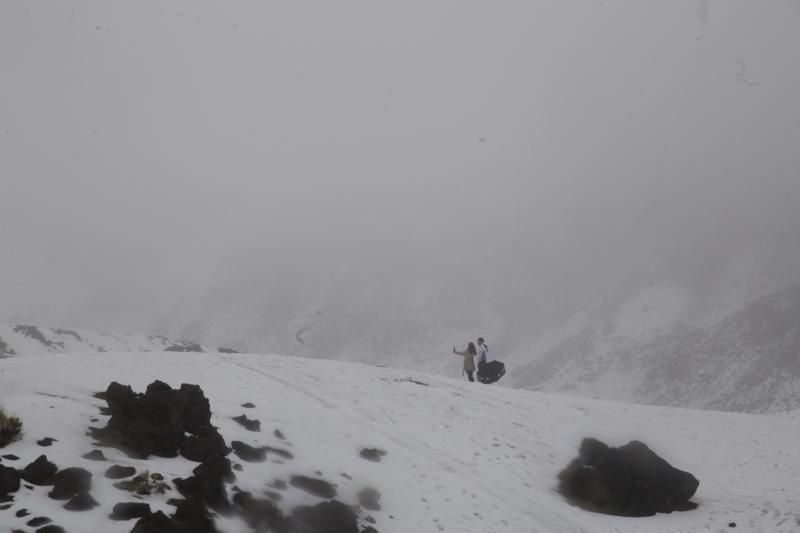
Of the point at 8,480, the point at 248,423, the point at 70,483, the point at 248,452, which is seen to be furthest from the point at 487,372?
the point at 8,480

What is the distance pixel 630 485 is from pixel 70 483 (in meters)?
9.93

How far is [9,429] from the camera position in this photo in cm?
711

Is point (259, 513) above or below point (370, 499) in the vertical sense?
below

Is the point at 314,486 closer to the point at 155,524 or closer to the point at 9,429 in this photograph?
the point at 155,524

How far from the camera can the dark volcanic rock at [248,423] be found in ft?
32.8

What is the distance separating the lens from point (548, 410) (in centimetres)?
1523

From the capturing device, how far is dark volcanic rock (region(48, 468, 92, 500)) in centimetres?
614

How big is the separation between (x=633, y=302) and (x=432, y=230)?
3814 cm

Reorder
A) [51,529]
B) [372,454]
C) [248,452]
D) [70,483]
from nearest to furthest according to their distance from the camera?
[51,529] → [70,483] → [248,452] → [372,454]

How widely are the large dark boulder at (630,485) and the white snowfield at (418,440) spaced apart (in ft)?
1.13

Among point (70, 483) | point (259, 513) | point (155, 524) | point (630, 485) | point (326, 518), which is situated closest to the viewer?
point (155, 524)

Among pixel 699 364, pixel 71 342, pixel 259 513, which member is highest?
pixel 699 364

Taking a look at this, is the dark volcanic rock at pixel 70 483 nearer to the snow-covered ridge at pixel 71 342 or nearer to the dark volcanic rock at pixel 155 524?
the dark volcanic rock at pixel 155 524

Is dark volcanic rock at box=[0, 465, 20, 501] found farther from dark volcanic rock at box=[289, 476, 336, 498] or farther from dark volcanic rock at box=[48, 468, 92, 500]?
dark volcanic rock at box=[289, 476, 336, 498]
